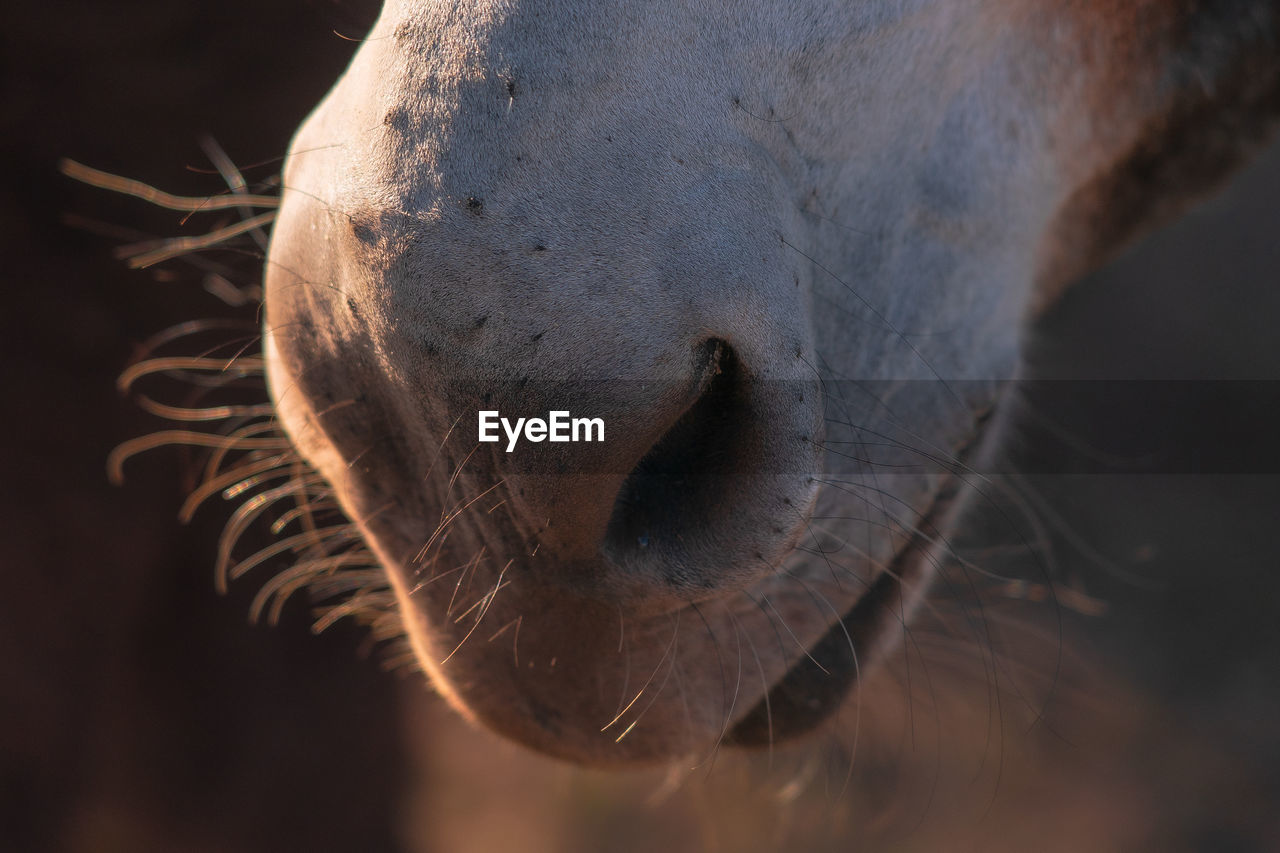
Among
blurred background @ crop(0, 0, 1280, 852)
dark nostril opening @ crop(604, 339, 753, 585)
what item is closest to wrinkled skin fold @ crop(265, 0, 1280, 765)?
dark nostril opening @ crop(604, 339, 753, 585)

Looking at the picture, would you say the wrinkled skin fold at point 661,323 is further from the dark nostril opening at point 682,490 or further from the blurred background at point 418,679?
the blurred background at point 418,679

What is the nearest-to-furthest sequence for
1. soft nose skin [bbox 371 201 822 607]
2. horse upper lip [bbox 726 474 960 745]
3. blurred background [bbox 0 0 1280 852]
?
soft nose skin [bbox 371 201 822 607] → horse upper lip [bbox 726 474 960 745] → blurred background [bbox 0 0 1280 852]

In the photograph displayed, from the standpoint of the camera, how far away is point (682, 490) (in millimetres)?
462

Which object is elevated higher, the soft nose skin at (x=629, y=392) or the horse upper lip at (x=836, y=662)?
Answer: the soft nose skin at (x=629, y=392)

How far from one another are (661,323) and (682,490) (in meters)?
0.10

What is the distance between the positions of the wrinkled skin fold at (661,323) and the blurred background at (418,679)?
0.71ft

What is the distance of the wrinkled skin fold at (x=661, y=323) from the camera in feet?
1.35

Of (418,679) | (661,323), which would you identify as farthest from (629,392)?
(418,679)

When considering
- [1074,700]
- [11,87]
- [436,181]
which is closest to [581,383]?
[436,181]

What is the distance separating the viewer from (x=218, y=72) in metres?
1.01

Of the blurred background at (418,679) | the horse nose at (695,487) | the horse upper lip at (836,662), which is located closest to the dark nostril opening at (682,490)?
the horse nose at (695,487)

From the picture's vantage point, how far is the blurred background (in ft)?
3.15

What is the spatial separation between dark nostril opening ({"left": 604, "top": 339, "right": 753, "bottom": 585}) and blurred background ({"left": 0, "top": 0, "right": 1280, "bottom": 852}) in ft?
1.17

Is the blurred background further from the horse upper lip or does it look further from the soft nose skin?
the soft nose skin
